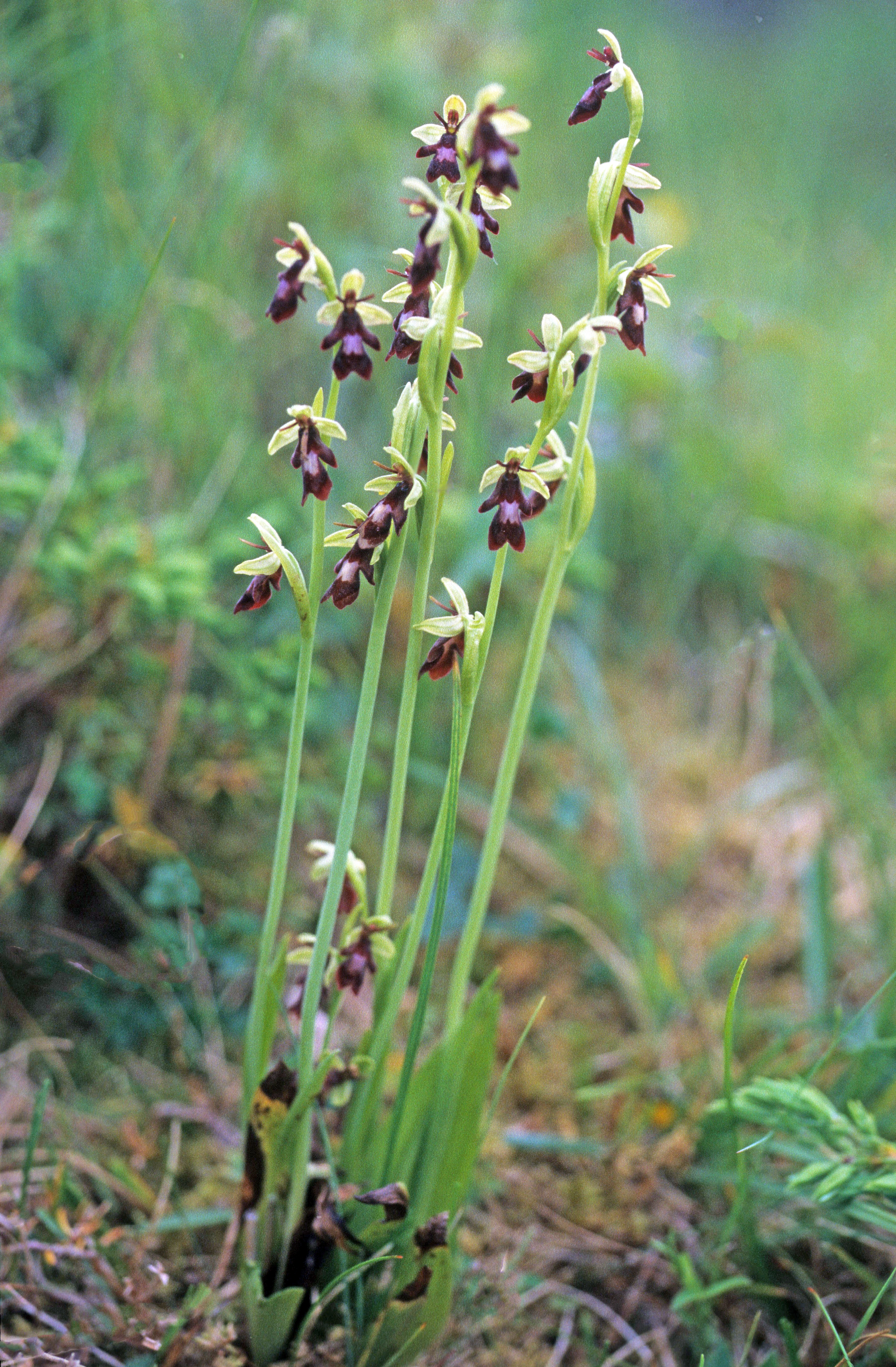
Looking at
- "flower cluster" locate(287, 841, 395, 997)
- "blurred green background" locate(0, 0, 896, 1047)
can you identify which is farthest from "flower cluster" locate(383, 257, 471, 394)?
"blurred green background" locate(0, 0, 896, 1047)

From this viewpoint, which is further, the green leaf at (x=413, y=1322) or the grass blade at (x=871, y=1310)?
the green leaf at (x=413, y=1322)

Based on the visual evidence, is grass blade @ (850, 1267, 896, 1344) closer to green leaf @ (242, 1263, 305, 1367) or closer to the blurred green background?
green leaf @ (242, 1263, 305, 1367)

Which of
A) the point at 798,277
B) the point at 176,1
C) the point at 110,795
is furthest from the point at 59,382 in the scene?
the point at 798,277

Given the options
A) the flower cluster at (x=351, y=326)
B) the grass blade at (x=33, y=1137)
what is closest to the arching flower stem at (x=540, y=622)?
the flower cluster at (x=351, y=326)

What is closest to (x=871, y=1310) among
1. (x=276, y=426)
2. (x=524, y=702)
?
(x=524, y=702)

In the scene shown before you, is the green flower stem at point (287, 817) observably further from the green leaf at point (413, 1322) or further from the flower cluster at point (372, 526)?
the green leaf at point (413, 1322)

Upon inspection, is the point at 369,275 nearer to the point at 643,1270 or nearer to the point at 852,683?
the point at 852,683
